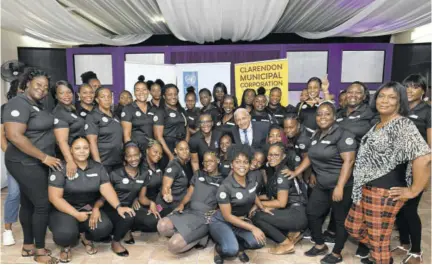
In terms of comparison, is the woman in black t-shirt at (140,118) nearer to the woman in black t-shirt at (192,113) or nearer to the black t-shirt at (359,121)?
the woman in black t-shirt at (192,113)

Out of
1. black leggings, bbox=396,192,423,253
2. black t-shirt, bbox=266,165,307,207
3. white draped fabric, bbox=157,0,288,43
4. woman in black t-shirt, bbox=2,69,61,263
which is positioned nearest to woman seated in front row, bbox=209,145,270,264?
black t-shirt, bbox=266,165,307,207

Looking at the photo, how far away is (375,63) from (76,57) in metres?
5.55

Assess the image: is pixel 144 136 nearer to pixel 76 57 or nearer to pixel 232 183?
pixel 232 183

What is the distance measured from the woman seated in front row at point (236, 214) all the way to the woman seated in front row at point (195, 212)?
4.2 inches

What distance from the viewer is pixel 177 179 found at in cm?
316

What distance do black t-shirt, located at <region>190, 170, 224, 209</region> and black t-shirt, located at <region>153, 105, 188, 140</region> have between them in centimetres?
88

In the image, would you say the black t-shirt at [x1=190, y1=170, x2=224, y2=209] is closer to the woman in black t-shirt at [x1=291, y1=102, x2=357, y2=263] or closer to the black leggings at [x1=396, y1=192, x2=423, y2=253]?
the woman in black t-shirt at [x1=291, y1=102, x2=357, y2=263]

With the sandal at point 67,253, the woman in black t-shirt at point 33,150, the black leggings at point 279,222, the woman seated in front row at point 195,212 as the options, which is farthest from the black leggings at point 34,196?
the black leggings at point 279,222

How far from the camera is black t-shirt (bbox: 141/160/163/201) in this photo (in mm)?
3139

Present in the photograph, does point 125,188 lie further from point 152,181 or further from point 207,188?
point 207,188

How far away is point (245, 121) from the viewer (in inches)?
131

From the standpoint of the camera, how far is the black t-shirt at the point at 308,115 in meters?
3.35

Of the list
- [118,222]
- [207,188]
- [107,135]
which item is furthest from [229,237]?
[107,135]

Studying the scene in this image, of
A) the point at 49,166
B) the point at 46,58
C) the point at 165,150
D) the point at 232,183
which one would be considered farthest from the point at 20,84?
the point at 46,58
